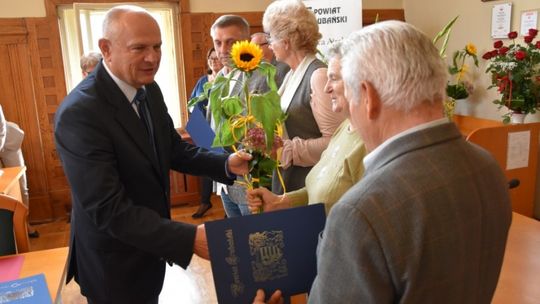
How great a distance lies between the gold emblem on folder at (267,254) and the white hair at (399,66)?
0.48 metres

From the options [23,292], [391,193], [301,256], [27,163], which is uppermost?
[391,193]

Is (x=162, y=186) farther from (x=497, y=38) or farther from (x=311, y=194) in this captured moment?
(x=497, y=38)

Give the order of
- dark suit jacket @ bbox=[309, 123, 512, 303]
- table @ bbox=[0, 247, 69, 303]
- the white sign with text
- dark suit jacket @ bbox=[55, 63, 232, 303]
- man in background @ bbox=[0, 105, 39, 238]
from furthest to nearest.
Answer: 1. man in background @ bbox=[0, 105, 39, 238]
2. the white sign with text
3. table @ bbox=[0, 247, 69, 303]
4. dark suit jacket @ bbox=[55, 63, 232, 303]
5. dark suit jacket @ bbox=[309, 123, 512, 303]

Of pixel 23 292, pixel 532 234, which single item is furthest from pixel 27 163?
pixel 532 234

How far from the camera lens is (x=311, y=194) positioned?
4.31 feet

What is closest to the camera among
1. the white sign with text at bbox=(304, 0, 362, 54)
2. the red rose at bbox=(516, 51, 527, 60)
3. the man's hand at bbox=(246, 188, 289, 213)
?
the man's hand at bbox=(246, 188, 289, 213)

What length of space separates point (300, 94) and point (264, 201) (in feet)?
1.52

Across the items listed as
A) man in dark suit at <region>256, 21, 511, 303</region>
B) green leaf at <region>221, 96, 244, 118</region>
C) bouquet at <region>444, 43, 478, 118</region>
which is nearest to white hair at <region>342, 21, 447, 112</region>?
man in dark suit at <region>256, 21, 511, 303</region>

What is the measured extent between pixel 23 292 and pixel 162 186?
0.50 meters

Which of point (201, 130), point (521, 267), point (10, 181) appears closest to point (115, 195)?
point (201, 130)

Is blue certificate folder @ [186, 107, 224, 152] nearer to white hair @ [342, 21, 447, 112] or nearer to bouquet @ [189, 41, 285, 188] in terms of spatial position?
bouquet @ [189, 41, 285, 188]

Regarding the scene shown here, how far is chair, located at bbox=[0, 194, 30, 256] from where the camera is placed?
1.60m

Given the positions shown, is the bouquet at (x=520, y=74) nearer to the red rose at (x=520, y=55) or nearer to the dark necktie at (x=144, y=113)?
the red rose at (x=520, y=55)

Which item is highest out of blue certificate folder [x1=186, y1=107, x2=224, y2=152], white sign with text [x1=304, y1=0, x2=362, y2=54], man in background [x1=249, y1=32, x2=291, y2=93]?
white sign with text [x1=304, y1=0, x2=362, y2=54]
